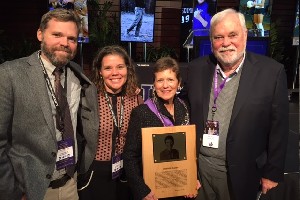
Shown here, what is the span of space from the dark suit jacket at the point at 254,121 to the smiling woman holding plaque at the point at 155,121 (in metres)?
0.20

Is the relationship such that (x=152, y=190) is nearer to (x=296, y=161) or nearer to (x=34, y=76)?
(x=34, y=76)

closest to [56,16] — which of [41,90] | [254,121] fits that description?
A: [41,90]

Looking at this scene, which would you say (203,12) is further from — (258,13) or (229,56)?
(229,56)

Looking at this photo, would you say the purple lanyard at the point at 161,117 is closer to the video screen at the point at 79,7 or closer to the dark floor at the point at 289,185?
the dark floor at the point at 289,185

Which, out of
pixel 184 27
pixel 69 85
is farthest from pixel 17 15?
pixel 69 85

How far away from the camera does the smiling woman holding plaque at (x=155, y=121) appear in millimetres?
1884

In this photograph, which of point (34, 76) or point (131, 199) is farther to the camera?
point (131, 199)

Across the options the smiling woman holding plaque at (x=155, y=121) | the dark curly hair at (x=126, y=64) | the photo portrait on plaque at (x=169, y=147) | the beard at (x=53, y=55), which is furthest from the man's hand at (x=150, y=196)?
the beard at (x=53, y=55)

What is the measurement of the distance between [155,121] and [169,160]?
26 cm

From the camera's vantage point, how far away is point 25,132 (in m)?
1.66

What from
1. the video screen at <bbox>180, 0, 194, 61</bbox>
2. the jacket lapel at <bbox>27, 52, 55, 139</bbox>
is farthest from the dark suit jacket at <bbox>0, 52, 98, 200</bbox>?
the video screen at <bbox>180, 0, 194, 61</bbox>

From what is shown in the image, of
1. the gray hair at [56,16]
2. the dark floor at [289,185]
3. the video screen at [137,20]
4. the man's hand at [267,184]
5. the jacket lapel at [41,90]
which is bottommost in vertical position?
the dark floor at [289,185]

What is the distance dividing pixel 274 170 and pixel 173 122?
772mm

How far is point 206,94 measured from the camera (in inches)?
82.2
